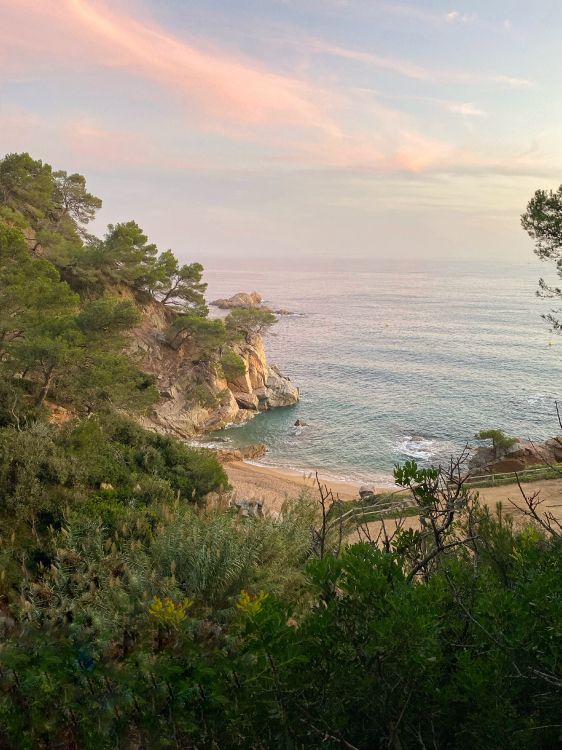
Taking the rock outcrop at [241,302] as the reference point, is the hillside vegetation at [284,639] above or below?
below

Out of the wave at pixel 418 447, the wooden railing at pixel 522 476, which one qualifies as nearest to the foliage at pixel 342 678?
the wooden railing at pixel 522 476

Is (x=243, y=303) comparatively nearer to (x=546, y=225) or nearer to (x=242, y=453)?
(x=242, y=453)

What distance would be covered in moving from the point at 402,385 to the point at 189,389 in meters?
18.4

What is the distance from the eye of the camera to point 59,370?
1803 centimetres

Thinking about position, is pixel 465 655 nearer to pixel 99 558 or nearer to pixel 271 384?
pixel 99 558

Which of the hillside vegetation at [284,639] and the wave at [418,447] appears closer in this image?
the hillside vegetation at [284,639]

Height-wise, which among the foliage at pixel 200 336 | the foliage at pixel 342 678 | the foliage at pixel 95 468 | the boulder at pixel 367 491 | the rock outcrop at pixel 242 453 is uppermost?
the foliage at pixel 200 336

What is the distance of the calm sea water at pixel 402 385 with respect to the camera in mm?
29453

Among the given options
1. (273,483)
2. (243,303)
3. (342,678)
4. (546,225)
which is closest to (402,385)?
(273,483)

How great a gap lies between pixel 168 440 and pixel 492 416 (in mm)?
25973

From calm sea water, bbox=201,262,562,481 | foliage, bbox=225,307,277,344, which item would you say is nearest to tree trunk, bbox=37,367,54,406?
calm sea water, bbox=201,262,562,481

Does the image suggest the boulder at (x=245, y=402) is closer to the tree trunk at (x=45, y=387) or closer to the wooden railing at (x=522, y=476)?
the tree trunk at (x=45, y=387)

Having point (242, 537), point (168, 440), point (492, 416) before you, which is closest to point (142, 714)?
point (242, 537)

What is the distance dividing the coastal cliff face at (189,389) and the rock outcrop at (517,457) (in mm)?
15425
